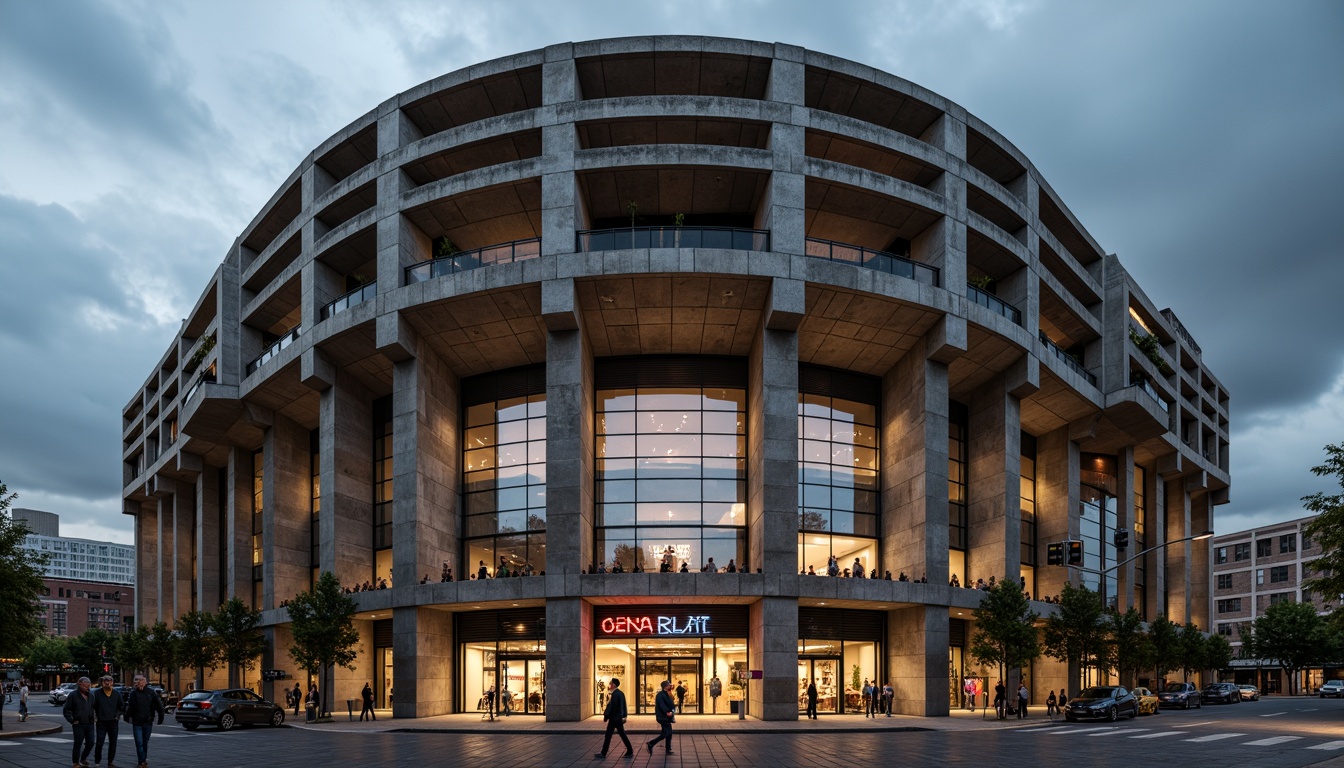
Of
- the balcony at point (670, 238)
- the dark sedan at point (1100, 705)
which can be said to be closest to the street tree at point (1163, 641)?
the dark sedan at point (1100, 705)

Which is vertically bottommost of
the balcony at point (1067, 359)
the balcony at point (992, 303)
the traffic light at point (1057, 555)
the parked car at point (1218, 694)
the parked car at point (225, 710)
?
the parked car at point (1218, 694)

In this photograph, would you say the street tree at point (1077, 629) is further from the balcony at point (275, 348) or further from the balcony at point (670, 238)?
the balcony at point (275, 348)

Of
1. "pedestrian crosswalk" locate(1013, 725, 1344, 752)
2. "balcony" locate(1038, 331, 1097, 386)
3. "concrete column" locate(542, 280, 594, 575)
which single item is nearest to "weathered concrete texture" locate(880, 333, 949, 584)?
"balcony" locate(1038, 331, 1097, 386)

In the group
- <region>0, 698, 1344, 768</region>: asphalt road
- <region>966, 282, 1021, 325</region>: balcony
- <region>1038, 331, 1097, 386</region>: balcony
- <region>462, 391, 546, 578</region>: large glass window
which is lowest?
<region>0, 698, 1344, 768</region>: asphalt road

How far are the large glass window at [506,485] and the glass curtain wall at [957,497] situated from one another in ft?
63.5

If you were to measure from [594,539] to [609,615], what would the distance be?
3.43 metres

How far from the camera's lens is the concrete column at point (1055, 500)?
49.0 m

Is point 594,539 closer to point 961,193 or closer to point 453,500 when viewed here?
point 453,500

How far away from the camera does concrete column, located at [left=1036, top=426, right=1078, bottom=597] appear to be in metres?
49.0

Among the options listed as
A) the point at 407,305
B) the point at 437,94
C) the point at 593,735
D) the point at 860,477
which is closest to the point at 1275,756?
the point at 593,735

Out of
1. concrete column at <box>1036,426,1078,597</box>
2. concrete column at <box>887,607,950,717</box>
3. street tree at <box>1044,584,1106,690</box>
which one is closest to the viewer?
concrete column at <box>887,607,950,717</box>

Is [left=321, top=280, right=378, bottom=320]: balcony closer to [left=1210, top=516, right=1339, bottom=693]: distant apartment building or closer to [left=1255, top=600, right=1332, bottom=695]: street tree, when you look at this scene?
[left=1255, top=600, right=1332, bottom=695]: street tree

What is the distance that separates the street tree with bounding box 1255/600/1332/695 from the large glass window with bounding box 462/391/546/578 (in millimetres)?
A: 74953

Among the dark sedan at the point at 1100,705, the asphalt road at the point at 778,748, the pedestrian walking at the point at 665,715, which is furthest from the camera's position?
the dark sedan at the point at 1100,705
